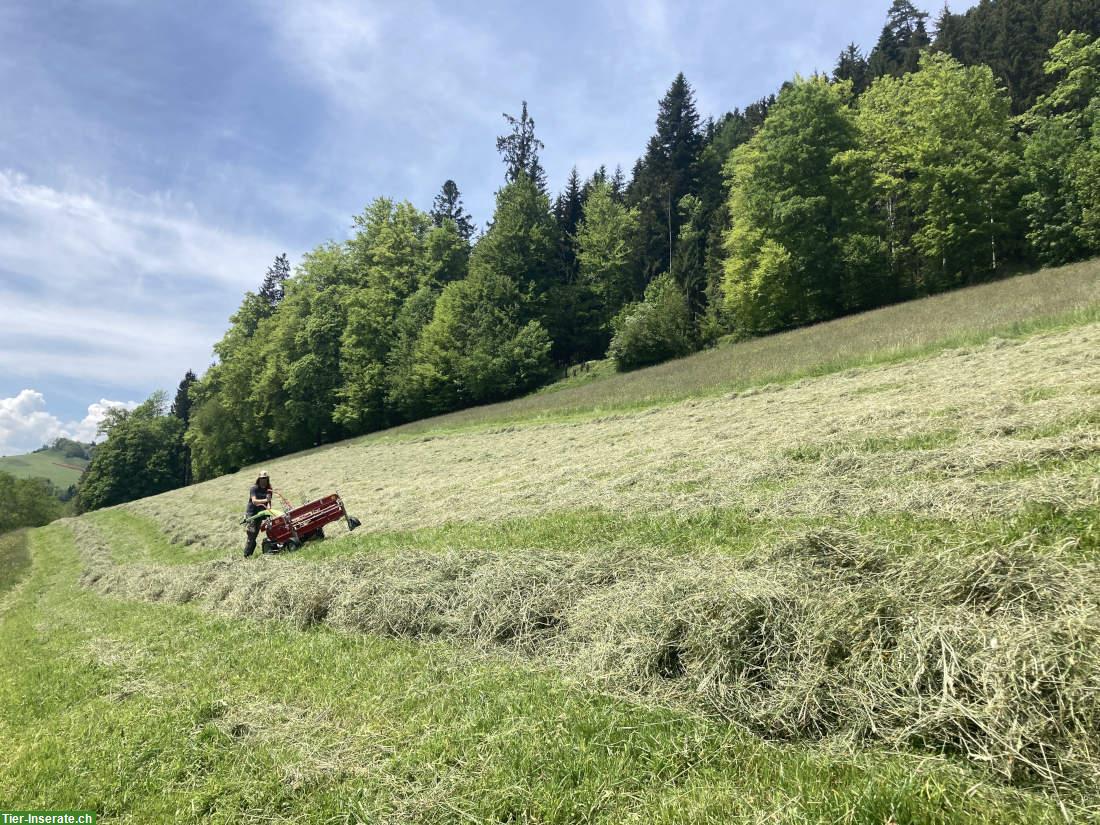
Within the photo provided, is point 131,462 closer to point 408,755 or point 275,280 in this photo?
point 275,280

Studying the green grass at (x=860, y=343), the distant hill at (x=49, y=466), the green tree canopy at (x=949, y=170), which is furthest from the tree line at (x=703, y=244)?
the distant hill at (x=49, y=466)

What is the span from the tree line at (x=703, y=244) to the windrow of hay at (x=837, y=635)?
37562 millimetres

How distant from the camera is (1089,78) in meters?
39.4

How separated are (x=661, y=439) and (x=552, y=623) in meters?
9.66

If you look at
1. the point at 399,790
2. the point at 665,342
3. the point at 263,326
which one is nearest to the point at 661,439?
the point at 399,790

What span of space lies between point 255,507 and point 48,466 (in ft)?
749

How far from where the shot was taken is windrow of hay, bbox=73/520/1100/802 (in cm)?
264

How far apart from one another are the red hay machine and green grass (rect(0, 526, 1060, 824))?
6.07 meters

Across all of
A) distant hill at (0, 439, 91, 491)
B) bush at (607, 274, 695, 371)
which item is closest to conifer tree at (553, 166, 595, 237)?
bush at (607, 274, 695, 371)

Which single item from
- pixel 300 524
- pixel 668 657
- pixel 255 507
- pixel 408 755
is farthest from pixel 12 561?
pixel 668 657

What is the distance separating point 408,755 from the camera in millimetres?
3500

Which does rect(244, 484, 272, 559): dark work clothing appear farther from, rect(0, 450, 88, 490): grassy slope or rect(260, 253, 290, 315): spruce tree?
rect(0, 450, 88, 490): grassy slope

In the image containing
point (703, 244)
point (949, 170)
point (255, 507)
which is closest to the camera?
point (255, 507)

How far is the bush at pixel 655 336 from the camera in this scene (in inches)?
1641
